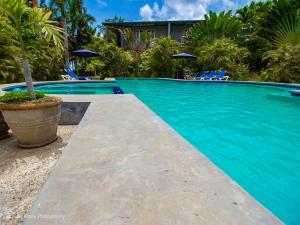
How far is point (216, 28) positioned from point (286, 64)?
876 cm

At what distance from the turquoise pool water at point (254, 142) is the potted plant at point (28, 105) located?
2574mm

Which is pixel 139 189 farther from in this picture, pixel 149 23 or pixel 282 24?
pixel 149 23

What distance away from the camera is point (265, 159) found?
11.0ft

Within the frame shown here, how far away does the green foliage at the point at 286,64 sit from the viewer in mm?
12906

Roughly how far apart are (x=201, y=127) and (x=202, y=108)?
7.36 feet

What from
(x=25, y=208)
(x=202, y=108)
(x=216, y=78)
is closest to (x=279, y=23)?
(x=216, y=78)

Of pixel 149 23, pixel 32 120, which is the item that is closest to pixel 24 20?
→ pixel 32 120

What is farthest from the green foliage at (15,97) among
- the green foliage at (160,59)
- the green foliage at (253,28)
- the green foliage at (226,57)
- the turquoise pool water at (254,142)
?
the green foliage at (253,28)

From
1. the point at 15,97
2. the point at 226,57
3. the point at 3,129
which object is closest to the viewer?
the point at 15,97

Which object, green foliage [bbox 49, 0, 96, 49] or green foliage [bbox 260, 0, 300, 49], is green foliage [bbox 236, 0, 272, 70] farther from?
green foliage [bbox 49, 0, 96, 49]

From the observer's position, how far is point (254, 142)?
13.3 feet

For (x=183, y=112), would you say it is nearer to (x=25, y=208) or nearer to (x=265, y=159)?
(x=265, y=159)

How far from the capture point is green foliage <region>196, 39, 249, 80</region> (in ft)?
54.2

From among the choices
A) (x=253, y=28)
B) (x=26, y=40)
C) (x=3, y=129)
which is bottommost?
(x=3, y=129)
